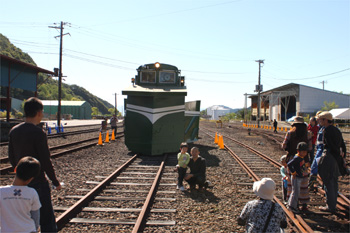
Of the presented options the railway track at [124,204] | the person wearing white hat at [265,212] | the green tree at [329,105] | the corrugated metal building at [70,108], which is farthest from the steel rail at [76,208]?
the corrugated metal building at [70,108]

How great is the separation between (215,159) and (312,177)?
482 centimetres

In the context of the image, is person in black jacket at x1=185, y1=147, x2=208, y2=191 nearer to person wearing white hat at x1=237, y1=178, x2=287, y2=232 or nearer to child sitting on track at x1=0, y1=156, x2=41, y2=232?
person wearing white hat at x1=237, y1=178, x2=287, y2=232

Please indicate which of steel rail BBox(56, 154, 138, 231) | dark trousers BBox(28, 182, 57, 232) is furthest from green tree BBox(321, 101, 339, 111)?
dark trousers BBox(28, 182, 57, 232)

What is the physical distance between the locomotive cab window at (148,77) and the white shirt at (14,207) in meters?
10.4

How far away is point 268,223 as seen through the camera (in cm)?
316

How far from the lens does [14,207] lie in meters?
2.75

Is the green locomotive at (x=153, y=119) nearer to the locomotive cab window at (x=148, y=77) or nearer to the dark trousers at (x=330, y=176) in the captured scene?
→ the locomotive cab window at (x=148, y=77)

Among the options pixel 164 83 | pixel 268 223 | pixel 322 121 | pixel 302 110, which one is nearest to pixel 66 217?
pixel 268 223

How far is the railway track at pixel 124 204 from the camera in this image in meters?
4.74

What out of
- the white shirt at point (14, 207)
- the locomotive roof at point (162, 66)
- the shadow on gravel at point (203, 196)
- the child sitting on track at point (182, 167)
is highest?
the locomotive roof at point (162, 66)

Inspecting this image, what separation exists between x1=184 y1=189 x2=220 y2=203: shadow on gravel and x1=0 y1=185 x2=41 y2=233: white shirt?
13.1 feet

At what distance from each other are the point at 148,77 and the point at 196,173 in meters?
7.07

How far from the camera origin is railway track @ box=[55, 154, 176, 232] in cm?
474

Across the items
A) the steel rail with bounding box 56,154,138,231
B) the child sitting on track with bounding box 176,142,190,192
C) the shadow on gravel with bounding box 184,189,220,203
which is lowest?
the shadow on gravel with bounding box 184,189,220,203
